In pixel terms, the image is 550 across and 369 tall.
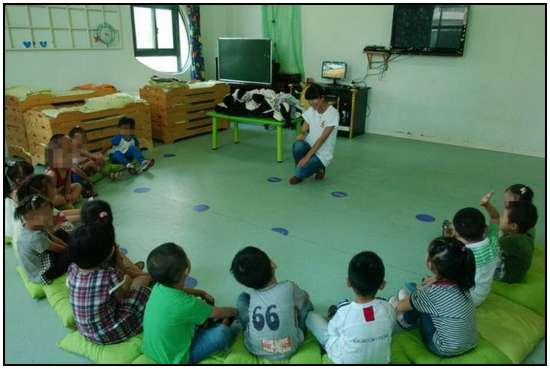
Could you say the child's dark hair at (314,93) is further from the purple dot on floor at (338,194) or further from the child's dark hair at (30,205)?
the child's dark hair at (30,205)

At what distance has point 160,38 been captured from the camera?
19.8ft

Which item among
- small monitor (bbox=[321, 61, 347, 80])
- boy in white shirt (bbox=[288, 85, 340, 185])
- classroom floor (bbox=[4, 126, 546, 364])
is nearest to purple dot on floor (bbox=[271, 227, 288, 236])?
classroom floor (bbox=[4, 126, 546, 364])

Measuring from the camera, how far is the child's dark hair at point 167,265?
1465mm

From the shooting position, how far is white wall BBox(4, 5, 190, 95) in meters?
4.59

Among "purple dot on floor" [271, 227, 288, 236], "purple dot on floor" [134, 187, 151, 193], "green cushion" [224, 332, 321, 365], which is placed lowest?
"purple dot on floor" [271, 227, 288, 236]

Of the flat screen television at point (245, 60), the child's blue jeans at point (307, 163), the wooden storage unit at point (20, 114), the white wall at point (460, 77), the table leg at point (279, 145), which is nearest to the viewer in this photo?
the child's blue jeans at point (307, 163)

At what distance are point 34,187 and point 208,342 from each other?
1298mm

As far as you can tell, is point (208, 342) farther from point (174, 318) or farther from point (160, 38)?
point (160, 38)

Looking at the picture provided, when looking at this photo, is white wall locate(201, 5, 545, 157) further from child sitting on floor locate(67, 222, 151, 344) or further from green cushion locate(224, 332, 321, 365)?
child sitting on floor locate(67, 222, 151, 344)

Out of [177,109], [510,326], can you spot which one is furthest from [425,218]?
[177,109]

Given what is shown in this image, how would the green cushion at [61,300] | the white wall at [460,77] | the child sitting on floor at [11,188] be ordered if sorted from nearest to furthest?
the green cushion at [61,300] → the child sitting on floor at [11,188] → the white wall at [460,77]

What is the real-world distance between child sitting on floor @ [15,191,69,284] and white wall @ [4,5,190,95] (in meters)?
3.31

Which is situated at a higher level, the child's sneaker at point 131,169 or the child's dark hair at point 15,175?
the child's dark hair at point 15,175

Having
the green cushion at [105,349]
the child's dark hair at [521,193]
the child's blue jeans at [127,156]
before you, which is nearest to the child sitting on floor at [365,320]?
the green cushion at [105,349]
